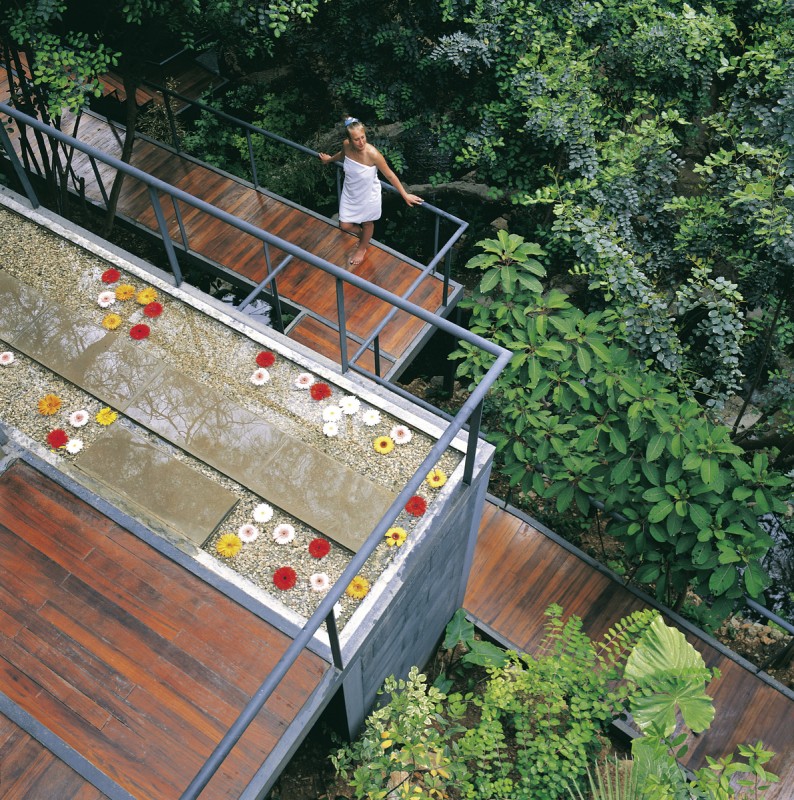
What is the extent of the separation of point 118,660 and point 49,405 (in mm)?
1506

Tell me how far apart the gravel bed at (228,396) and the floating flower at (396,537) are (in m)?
0.02

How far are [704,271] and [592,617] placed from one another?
2.97 meters

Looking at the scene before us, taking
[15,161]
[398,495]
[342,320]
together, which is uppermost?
[342,320]

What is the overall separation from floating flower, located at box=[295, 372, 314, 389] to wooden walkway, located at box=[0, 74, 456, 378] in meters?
2.08

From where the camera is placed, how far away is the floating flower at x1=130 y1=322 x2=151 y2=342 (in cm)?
415

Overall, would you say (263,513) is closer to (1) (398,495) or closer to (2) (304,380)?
(2) (304,380)

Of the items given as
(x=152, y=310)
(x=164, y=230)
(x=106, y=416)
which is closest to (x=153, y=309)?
(x=152, y=310)

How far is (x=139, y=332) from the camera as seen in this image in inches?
164

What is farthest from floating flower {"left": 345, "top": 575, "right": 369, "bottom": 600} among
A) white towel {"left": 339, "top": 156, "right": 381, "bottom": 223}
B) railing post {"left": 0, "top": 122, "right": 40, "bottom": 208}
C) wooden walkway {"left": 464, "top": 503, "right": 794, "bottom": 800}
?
white towel {"left": 339, "top": 156, "right": 381, "bottom": 223}

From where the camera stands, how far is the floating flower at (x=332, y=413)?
12.8 feet

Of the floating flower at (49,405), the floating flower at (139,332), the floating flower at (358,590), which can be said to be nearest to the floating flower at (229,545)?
the floating flower at (358,590)

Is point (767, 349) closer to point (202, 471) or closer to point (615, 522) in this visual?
point (615, 522)

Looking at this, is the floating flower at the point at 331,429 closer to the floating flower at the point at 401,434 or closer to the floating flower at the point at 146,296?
the floating flower at the point at 401,434

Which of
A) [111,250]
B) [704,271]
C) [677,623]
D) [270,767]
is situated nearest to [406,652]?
[270,767]
